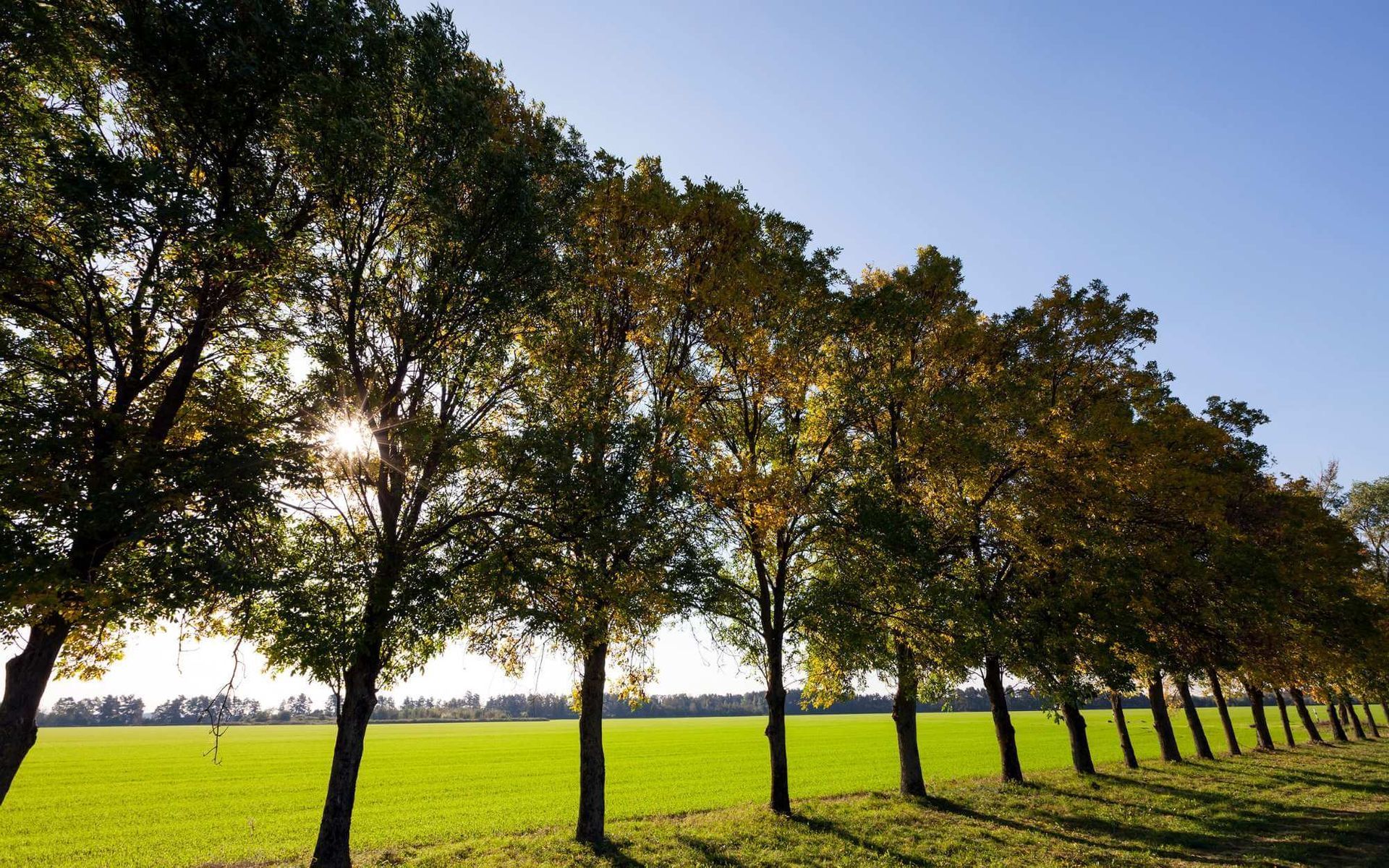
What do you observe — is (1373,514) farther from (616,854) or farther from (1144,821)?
(616,854)

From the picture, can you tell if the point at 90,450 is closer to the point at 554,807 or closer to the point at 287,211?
the point at 287,211

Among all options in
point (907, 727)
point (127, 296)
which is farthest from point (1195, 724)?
point (127, 296)

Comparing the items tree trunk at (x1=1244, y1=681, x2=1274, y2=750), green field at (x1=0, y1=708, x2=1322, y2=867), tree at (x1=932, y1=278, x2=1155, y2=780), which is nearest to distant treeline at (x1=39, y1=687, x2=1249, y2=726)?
green field at (x1=0, y1=708, x2=1322, y2=867)

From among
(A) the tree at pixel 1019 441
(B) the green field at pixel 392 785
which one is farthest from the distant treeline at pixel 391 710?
(A) the tree at pixel 1019 441

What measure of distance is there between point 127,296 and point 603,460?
33.7 ft

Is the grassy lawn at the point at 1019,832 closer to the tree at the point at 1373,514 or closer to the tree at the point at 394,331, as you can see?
the tree at the point at 394,331

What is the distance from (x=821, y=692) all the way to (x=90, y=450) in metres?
20.0

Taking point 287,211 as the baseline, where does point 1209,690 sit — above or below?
below

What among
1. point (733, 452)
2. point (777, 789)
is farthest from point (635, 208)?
point (777, 789)

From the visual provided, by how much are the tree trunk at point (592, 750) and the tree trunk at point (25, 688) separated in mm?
10851

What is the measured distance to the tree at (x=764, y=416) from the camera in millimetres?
18266

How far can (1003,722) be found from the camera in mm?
25531

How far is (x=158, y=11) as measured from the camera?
10156 millimetres

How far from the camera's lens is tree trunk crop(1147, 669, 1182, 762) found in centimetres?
3200
